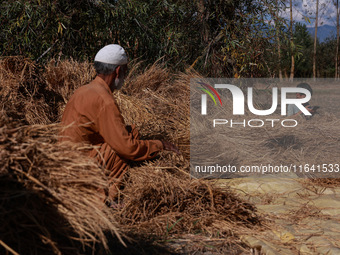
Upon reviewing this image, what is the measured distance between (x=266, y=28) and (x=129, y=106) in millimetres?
3334

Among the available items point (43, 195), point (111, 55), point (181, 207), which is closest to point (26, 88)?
point (111, 55)

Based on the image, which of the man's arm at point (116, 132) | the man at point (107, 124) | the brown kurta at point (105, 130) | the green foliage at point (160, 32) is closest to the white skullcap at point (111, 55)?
the man at point (107, 124)

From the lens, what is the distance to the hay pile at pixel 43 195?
160 cm

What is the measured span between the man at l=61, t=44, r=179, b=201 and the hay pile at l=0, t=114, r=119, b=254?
0.89m

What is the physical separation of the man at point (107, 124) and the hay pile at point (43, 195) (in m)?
0.89

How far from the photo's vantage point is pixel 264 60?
22.7 ft

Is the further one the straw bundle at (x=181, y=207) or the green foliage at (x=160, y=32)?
the green foliage at (x=160, y=32)

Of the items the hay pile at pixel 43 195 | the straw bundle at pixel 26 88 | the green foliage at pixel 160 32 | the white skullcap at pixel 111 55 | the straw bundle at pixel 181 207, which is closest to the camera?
the hay pile at pixel 43 195

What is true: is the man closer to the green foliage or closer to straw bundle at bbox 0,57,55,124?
straw bundle at bbox 0,57,55,124

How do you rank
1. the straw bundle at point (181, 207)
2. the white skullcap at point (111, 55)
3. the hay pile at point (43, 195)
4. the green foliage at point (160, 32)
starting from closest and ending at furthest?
the hay pile at point (43, 195)
the straw bundle at point (181, 207)
the white skullcap at point (111, 55)
the green foliage at point (160, 32)

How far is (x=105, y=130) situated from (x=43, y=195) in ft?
3.77

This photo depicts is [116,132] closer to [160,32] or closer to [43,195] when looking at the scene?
[43,195]

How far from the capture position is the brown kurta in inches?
110

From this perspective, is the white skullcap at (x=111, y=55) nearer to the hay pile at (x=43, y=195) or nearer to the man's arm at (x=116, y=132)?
the man's arm at (x=116, y=132)
